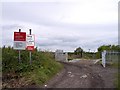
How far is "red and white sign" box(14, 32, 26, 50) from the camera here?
66.0 ft

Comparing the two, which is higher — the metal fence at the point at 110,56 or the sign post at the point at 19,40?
the sign post at the point at 19,40

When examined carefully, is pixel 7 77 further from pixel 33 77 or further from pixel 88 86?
pixel 88 86

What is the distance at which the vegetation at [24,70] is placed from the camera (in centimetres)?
1672

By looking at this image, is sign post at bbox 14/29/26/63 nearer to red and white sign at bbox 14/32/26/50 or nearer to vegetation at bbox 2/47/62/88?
red and white sign at bbox 14/32/26/50

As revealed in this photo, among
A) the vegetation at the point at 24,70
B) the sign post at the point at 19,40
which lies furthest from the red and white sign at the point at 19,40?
the vegetation at the point at 24,70

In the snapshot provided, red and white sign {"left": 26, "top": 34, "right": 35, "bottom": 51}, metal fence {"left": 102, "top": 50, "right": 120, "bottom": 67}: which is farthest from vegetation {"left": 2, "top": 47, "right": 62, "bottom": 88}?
metal fence {"left": 102, "top": 50, "right": 120, "bottom": 67}

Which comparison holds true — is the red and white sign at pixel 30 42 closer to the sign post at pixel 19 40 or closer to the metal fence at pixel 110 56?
the sign post at pixel 19 40

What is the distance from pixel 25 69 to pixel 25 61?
1888mm

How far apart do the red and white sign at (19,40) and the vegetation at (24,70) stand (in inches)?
45.3

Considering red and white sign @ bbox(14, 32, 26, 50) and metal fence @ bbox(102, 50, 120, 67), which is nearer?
red and white sign @ bbox(14, 32, 26, 50)

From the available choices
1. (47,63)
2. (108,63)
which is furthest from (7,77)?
(108,63)

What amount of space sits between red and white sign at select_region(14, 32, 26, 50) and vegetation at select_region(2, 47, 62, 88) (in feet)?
3.77

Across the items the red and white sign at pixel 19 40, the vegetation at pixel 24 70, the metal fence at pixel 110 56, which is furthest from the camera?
the metal fence at pixel 110 56

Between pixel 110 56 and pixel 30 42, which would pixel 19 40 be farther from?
pixel 110 56
